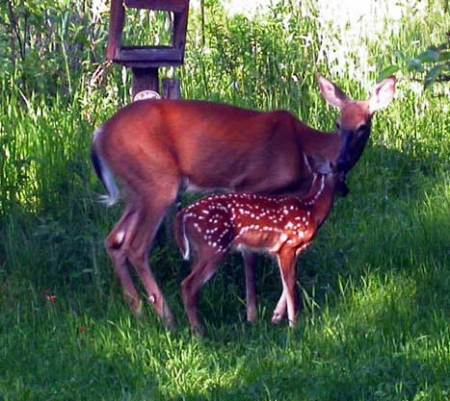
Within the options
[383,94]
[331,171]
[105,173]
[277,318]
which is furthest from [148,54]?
[277,318]

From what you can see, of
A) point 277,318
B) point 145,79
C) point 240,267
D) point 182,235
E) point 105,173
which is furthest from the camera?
point 145,79

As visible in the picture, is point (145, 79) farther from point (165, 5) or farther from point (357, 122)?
point (357, 122)

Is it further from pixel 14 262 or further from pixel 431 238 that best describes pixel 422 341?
pixel 14 262

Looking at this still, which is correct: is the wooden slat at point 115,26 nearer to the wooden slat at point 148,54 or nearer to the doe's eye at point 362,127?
the wooden slat at point 148,54

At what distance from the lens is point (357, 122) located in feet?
26.9

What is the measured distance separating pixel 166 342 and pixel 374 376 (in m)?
1.15

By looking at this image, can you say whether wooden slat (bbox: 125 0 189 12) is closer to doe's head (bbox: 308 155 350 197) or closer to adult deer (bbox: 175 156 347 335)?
doe's head (bbox: 308 155 350 197)

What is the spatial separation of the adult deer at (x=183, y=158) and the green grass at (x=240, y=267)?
10.9 inches

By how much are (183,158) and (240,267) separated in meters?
0.75

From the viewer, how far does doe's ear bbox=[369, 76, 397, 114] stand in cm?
820

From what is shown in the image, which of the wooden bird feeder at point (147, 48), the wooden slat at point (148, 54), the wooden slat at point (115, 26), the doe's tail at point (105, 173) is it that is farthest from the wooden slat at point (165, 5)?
the doe's tail at point (105, 173)

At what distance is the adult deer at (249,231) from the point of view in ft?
22.5

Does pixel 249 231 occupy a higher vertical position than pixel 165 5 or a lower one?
lower

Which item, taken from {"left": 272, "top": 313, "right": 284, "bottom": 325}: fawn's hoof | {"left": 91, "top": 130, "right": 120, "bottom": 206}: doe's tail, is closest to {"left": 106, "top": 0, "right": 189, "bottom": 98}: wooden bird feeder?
{"left": 91, "top": 130, "right": 120, "bottom": 206}: doe's tail
